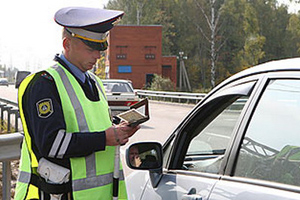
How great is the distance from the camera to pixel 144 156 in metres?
3.15

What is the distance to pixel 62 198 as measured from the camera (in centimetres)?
287

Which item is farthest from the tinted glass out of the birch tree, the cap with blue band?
the birch tree

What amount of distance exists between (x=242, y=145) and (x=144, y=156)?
816 mm

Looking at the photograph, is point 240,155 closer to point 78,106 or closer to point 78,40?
point 78,106

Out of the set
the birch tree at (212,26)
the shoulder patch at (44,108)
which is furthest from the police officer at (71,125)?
the birch tree at (212,26)

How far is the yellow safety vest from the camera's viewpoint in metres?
2.88

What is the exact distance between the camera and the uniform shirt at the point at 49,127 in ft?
9.13

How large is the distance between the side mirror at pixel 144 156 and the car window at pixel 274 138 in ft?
2.26

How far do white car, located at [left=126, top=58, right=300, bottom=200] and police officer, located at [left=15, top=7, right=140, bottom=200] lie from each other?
0.25 metres

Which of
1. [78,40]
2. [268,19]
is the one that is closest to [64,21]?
[78,40]

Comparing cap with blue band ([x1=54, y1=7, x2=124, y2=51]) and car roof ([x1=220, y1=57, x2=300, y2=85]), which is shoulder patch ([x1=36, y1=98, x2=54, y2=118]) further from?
car roof ([x1=220, y1=57, x2=300, y2=85])

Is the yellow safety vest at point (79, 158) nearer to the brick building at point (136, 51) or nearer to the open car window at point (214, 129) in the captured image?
the open car window at point (214, 129)

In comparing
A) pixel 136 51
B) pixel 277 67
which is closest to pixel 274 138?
pixel 277 67

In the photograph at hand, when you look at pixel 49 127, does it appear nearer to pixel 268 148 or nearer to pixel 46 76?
pixel 46 76
